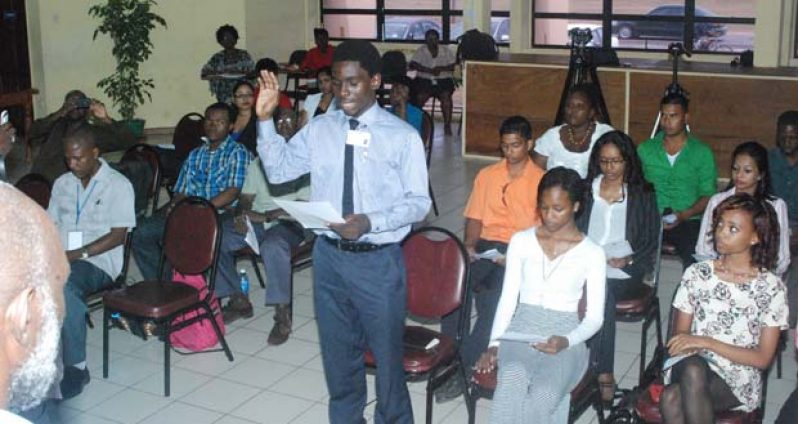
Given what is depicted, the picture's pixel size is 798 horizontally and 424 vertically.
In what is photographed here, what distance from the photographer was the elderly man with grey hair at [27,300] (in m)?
1.23

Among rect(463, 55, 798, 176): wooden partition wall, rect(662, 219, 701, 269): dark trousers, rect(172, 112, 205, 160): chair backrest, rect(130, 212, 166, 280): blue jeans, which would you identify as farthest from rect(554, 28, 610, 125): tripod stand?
rect(130, 212, 166, 280): blue jeans

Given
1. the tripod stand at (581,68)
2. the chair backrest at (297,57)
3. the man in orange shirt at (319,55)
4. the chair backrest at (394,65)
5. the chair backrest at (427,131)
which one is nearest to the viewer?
the chair backrest at (427,131)

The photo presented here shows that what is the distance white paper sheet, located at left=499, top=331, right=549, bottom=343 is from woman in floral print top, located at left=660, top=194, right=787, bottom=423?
0.49 meters

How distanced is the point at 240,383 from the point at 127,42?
734cm

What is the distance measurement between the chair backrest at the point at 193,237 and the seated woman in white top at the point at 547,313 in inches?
68.4

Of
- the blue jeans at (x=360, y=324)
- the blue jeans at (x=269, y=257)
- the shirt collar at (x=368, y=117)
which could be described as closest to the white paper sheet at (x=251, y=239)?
the blue jeans at (x=269, y=257)

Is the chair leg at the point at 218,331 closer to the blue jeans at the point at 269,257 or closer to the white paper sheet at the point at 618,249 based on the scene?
the blue jeans at the point at 269,257

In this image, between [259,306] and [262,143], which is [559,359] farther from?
[259,306]

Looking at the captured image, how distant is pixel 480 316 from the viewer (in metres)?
4.59

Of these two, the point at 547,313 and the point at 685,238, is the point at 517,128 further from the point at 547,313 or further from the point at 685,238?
the point at 547,313

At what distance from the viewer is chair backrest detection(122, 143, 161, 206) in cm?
664

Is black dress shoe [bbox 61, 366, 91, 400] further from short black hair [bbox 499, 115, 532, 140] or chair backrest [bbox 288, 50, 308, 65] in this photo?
chair backrest [bbox 288, 50, 308, 65]

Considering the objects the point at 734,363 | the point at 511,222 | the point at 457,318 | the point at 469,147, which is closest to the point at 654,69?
the point at 469,147

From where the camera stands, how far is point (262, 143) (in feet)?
12.4
